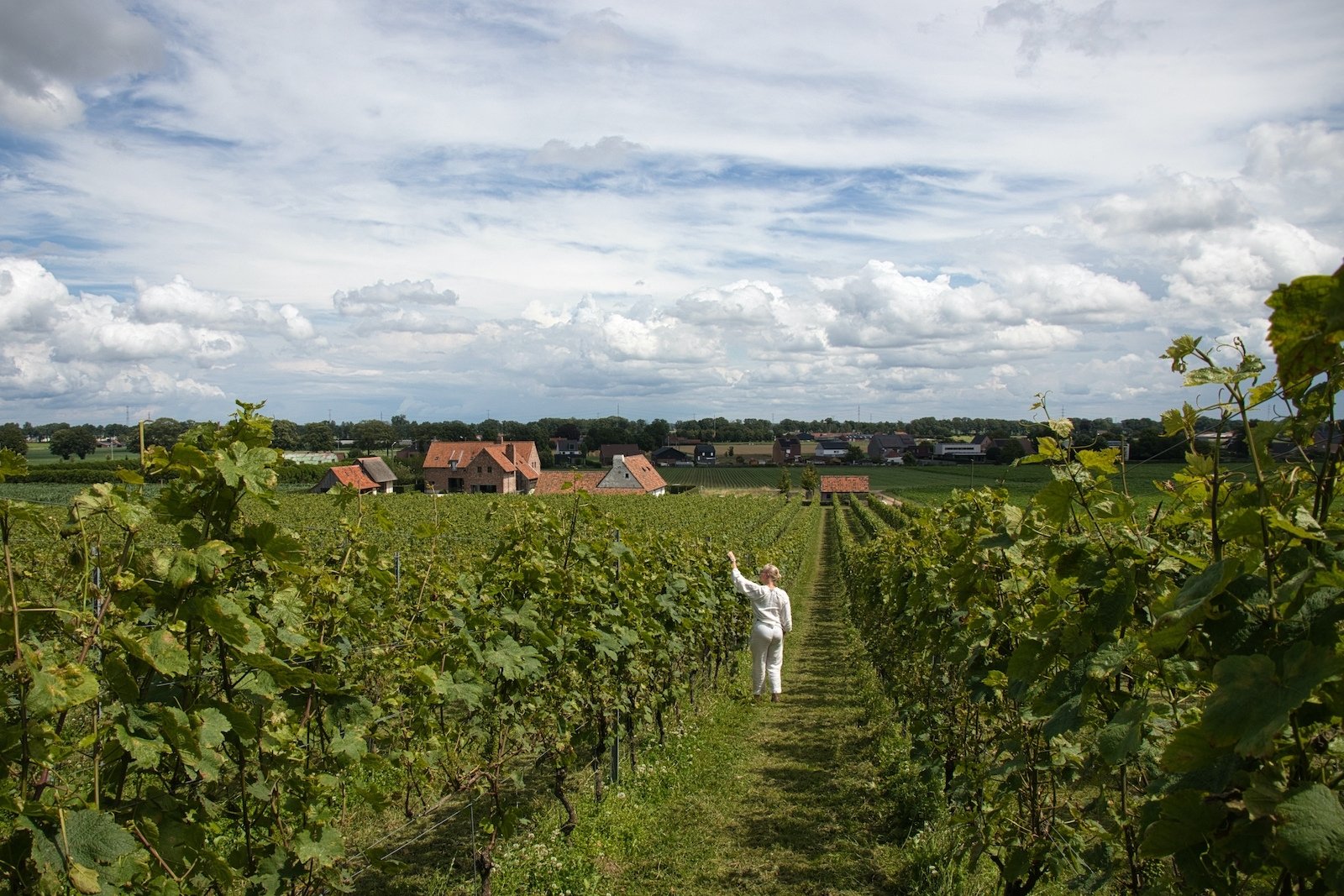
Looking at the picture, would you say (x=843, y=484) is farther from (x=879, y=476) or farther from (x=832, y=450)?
(x=832, y=450)

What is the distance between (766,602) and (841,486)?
65.8 m

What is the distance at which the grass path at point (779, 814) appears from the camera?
526cm

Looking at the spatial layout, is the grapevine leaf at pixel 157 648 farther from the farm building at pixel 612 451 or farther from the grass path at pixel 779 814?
the farm building at pixel 612 451

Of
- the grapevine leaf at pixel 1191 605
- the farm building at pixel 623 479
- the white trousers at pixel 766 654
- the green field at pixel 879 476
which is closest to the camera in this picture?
the grapevine leaf at pixel 1191 605

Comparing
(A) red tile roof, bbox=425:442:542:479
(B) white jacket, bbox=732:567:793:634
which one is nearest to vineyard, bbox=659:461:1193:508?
(A) red tile roof, bbox=425:442:542:479

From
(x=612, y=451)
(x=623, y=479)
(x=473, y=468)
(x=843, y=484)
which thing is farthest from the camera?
(x=612, y=451)

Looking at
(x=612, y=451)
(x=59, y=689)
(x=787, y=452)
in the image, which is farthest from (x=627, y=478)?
(x=59, y=689)

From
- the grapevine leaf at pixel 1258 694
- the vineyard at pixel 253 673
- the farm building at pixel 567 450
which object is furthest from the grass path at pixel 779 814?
the farm building at pixel 567 450

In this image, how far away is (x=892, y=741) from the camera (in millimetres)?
7688

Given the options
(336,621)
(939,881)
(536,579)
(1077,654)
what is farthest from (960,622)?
(336,621)

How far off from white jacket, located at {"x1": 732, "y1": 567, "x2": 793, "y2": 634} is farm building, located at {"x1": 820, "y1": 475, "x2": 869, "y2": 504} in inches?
2495

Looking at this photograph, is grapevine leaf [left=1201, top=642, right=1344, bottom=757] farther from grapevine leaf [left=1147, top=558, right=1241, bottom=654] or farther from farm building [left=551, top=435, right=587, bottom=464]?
farm building [left=551, top=435, right=587, bottom=464]

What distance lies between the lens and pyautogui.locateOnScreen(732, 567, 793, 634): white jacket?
29.0 feet

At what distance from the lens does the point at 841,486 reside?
73.1 meters
